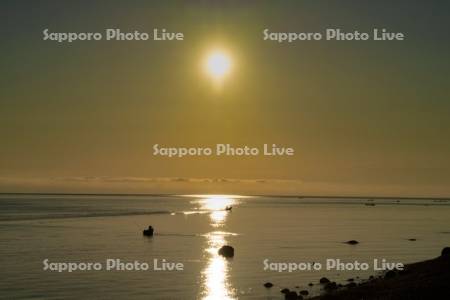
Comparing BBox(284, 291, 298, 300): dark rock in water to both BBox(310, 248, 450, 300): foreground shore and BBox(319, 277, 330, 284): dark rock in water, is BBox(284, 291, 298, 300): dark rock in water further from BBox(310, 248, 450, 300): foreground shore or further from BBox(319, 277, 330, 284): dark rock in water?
BBox(319, 277, 330, 284): dark rock in water

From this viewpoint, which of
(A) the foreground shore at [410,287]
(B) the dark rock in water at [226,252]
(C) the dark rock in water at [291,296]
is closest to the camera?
(A) the foreground shore at [410,287]

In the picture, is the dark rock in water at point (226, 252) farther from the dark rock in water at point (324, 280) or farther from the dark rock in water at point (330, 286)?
the dark rock in water at point (330, 286)

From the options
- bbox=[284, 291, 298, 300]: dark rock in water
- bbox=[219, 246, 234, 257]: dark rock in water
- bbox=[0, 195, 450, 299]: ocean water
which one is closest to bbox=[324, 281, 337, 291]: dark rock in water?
bbox=[0, 195, 450, 299]: ocean water

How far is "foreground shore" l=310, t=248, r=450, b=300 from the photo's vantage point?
1253 inches

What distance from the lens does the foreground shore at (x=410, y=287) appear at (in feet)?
104

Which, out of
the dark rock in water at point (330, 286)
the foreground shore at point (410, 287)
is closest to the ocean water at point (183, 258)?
the dark rock in water at point (330, 286)

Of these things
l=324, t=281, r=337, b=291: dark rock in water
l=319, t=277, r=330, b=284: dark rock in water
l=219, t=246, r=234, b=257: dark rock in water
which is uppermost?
l=219, t=246, r=234, b=257: dark rock in water

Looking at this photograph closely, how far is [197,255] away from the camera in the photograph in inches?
2665

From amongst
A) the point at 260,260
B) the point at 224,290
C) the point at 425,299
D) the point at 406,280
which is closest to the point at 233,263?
the point at 260,260

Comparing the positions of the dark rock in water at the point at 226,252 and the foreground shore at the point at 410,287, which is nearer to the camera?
the foreground shore at the point at 410,287

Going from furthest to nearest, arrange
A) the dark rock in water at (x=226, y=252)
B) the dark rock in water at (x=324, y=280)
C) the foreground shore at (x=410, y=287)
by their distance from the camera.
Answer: the dark rock in water at (x=226, y=252) → the dark rock in water at (x=324, y=280) → the foreground shore at (x=410, y=287)

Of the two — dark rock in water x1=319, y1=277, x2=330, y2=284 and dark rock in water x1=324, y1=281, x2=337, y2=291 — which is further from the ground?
dark rock in water x1=319, y1=277, x2=330, y2=284

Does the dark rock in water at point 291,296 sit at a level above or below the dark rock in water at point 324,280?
below

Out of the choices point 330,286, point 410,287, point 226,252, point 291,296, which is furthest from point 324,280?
point 226,252
